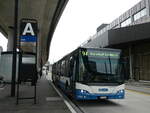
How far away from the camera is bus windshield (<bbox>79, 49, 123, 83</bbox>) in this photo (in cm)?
1093

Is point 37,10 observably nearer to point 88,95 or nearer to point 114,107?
point 88,95

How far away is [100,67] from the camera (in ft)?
36.3

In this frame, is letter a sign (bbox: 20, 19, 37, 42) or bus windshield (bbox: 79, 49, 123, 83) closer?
bus windshield (bbox: 79, 49, 123, 83)

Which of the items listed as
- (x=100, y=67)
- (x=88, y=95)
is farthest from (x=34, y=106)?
(x=100, y=67)

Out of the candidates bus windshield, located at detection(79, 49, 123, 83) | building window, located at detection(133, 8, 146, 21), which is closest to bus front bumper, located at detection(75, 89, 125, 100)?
bus windshield, located at detection(79, 49, 123, 83)

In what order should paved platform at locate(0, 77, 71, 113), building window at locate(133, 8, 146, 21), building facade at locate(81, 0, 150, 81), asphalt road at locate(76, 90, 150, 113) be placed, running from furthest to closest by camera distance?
building window at locate(133, 8, 146, 21) < building facade at locate(81, 0, 150, 81) < asphalt road at locate(76, 90, 150, 113) < paved platform at locate(0, 77, 71, 113)

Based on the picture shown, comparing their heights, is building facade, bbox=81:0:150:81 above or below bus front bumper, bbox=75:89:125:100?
above

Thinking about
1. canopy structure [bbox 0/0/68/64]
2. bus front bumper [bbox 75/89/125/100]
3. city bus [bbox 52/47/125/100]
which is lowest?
bus front bumper [bbox 75/89/125/100]

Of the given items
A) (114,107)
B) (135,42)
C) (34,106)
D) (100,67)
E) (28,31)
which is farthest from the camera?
(135,42)

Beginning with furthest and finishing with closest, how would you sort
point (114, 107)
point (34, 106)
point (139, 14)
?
1. point (139, 14)
2. point (114, 107)
3. point (34, 106)

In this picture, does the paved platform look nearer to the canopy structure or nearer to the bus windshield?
the bus windshield

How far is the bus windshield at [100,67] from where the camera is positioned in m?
10.9

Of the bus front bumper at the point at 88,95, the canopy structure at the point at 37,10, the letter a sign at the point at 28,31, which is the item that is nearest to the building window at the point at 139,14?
the canopy structure at the point at 37,10

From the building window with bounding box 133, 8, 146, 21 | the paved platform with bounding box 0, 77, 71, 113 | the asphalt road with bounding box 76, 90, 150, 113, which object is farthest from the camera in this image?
the building window with bounding box 133, 8, 146, 21
